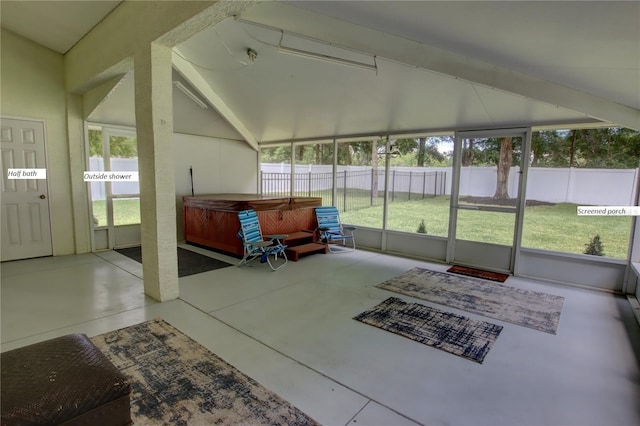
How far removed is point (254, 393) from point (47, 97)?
6041 mm

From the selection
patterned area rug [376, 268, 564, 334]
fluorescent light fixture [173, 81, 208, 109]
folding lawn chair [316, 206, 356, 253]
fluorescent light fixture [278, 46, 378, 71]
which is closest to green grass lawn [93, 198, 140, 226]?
fluorescent light fixture [173, 81, 208, 109]

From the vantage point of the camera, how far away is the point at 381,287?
4160 millimetres

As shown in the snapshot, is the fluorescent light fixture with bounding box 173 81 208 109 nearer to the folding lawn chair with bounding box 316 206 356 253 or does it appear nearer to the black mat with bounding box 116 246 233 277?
the black mat with bounding box 116 246 233 277

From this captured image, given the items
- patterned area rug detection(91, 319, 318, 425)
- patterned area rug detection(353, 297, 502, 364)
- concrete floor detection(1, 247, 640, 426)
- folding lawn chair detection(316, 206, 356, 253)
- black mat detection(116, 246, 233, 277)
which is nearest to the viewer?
patterned area rug detection(91, 319, 318, 425)

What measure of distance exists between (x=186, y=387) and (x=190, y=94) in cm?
510

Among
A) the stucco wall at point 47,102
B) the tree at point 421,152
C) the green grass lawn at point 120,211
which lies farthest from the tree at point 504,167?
the stucco wall at point 47,102

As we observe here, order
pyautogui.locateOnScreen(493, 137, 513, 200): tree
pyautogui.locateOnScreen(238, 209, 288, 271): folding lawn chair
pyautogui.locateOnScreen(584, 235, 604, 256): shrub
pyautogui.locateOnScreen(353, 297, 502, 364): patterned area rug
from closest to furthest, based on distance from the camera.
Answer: pyautogui.locateOnScreen(353, 297, 502, 364): patterned area rug → pyautogui.locateOnScreen(584, 235, 604, 256): shrub → pyautogui.locateOnScreen(493, 137, 513, 200): tree → pyautogui.locateOnScreen(238, 209, 288, 271): folding lawn chair

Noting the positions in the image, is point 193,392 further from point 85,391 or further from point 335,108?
point 335,108

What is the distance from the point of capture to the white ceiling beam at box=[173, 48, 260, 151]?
16.4 feet

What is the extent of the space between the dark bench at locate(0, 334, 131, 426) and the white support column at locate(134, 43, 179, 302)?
255cm

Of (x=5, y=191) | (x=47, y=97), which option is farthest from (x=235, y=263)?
(x=47, y=97)

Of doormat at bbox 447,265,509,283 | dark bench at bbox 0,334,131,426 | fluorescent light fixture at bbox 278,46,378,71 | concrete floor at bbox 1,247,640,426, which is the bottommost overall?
concrete floor at bbox 1,247,640,426

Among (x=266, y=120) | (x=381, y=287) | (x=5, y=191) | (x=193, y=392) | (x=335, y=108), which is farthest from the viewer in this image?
(x=266, y=120)

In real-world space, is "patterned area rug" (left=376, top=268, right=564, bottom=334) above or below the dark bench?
below
